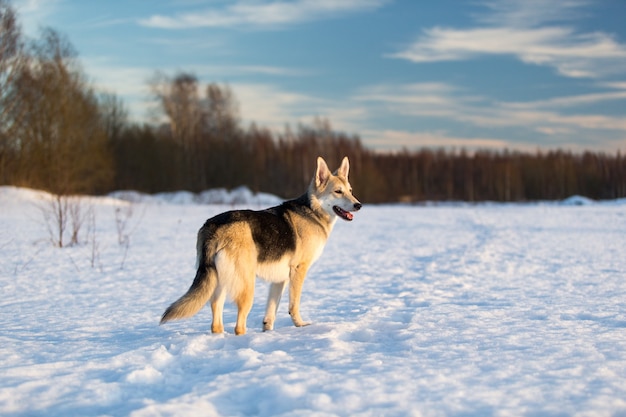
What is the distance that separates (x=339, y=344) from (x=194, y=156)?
48.1m

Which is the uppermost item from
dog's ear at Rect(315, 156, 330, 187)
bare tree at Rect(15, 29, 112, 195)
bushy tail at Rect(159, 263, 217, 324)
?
bare tree at Rect(15, 29, 112, 195)

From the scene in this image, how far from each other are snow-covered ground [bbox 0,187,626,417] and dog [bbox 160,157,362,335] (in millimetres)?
325

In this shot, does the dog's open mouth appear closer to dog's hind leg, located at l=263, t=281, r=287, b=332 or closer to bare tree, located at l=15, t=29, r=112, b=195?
dog's hind leg, located at l=263, t=281, r=287, b=332

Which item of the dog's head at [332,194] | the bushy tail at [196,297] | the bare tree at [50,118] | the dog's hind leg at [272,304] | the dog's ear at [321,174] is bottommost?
the dog's hind leg at [272,304]

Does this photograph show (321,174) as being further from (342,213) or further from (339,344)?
(339,344)

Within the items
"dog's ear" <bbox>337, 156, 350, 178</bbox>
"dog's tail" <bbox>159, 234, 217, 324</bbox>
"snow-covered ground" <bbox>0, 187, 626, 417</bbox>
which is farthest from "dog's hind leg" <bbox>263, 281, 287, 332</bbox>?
"dog's ear" <bbox>337, 156, 350, 178</bbox>

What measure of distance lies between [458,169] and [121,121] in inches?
1886

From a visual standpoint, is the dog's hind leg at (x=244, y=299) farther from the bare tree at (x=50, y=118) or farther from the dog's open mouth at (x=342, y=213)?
the bare tree at (x=50, y=118)

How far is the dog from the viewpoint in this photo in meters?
4.95

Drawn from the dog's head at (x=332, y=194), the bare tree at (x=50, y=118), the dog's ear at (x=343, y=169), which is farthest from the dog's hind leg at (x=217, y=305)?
the bare tree at (x=50, y=118)

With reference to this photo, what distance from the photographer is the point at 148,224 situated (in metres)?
21.0

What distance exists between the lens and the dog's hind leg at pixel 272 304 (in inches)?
221

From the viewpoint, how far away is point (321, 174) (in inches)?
235

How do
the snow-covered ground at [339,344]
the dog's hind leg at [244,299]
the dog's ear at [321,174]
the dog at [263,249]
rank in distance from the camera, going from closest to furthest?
1. the snow-covered ground at [339,344]
2. the dog at [263,249]
3. the dog's hind leg at [244,299]
4. the dog's ear at [321,174]
